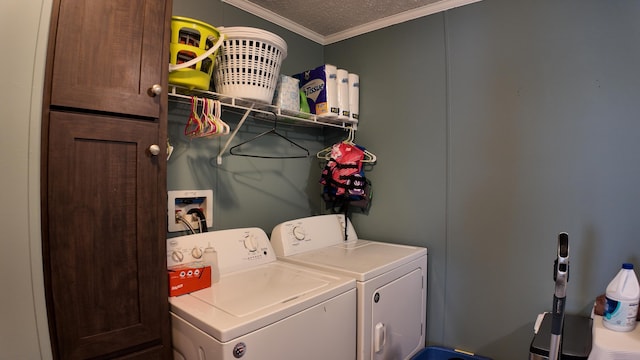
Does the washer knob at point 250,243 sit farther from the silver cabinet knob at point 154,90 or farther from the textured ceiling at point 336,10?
the textured ceiling at point 336,10

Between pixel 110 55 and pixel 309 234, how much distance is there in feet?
4.40

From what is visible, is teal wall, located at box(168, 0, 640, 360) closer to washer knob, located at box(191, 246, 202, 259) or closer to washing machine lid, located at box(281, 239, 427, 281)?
washing machine lid, located at box(281, 239, 427, 281)

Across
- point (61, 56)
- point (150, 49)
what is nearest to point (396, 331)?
point (150, 49)

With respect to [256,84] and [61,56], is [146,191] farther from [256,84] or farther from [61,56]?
[256,84]

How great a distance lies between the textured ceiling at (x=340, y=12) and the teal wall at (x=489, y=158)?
0.20 ft

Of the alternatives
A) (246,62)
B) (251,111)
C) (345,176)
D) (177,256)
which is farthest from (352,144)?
(177,256)

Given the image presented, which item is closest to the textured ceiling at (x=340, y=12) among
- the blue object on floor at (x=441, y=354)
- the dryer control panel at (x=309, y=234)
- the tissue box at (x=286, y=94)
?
the tissue box at (x=286, y=94)

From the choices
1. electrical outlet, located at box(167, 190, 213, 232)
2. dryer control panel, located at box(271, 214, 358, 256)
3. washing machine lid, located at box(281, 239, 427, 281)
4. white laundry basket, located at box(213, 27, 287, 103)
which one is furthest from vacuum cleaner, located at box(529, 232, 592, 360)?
electrical outlet, located at box(167, 190, 213, 232)

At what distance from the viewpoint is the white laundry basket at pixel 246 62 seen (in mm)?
1528

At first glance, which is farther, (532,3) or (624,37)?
(532,3)

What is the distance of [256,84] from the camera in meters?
1.58

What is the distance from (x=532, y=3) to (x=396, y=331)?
187cm

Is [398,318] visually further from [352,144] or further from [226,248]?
[352,144]

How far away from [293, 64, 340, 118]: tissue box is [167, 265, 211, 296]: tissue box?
→ 1.17 metres
